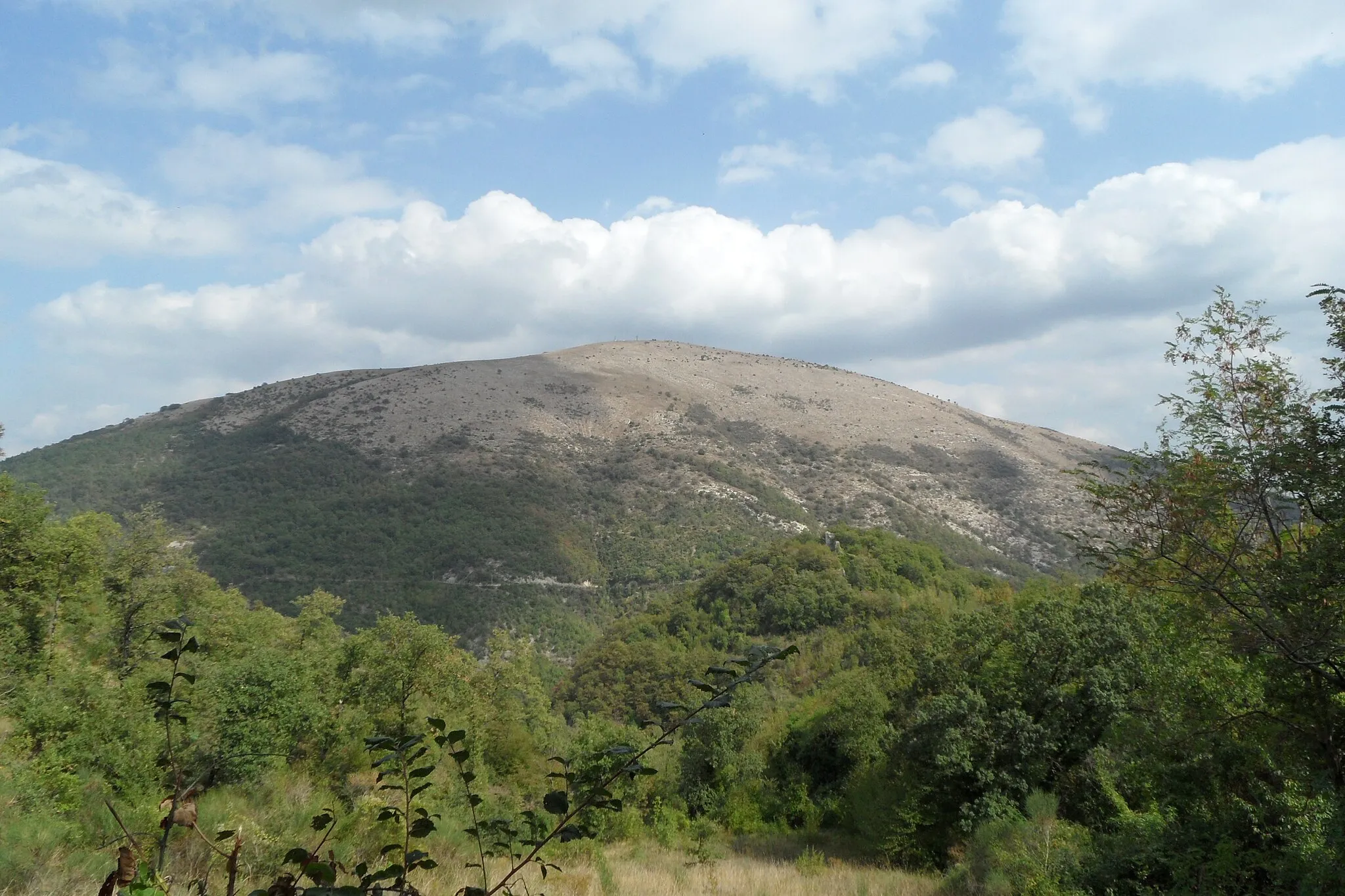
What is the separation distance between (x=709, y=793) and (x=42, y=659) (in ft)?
87.4

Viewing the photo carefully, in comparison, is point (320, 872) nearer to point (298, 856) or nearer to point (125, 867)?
point (298, 856)

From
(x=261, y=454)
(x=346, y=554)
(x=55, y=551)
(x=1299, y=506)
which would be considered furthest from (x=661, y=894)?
(x=261, y=454)

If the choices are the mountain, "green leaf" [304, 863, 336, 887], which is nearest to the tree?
"green leaf" [304, 863, 336, 887]

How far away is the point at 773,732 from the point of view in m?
42.7

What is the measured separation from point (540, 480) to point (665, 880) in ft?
337

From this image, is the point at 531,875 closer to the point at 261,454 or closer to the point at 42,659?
the point at 42,659

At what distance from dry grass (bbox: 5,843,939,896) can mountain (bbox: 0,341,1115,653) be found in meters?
61.8

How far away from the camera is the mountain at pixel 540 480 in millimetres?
89938

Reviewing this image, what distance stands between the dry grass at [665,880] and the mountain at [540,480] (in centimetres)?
6182

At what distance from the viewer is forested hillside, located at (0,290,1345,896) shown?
6.80 meters

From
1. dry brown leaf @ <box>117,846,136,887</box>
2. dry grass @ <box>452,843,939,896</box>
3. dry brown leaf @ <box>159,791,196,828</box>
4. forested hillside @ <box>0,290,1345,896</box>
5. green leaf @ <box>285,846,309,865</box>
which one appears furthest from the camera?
dry grass @ <box>452,843,939,896</box>

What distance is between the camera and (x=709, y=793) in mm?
35719

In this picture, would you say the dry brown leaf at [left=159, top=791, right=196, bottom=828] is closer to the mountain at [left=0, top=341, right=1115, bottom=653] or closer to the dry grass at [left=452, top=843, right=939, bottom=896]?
the dry grass at [left=452, top=843, right=939, bottom=896]

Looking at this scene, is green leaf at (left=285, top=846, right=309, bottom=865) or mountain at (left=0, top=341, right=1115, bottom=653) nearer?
green leaf at (left=285, top=846, right=309, bottom=865)
